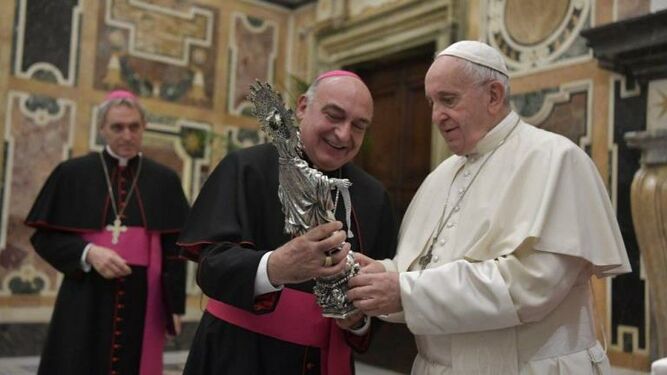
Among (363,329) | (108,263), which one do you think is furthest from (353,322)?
(108,263)

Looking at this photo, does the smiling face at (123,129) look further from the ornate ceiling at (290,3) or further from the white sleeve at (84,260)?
the ornate ceiling at (290,3)

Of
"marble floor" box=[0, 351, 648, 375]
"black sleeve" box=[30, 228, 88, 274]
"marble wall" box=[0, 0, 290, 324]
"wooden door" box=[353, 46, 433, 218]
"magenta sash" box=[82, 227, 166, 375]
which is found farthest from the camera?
"wooden door" box=[353, 46, 433, 218]

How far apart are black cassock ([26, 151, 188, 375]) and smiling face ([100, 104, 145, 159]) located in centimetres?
12

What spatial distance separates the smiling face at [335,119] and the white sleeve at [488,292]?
0.47 m

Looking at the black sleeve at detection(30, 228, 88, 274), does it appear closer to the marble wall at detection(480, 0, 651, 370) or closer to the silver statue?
the silver statue

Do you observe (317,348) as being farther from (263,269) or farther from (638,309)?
(638,309)

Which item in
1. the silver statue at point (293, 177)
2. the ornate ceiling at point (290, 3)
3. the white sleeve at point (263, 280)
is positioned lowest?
the white sleeve at point (263, 280)

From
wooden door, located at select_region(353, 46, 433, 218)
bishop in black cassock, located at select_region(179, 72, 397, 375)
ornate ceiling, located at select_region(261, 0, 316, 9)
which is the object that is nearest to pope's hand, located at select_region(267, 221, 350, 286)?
bishop in black cassock, located at select_region(179, 72, 397, 375)

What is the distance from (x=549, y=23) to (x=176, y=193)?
2844 mm

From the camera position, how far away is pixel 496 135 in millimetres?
2006

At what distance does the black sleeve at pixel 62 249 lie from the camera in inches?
131

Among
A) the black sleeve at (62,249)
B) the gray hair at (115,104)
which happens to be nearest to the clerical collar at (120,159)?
the gray hair at (115,104)

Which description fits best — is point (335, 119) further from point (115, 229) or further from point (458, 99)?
point (115, 229)

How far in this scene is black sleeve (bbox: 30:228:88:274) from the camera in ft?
10.9
